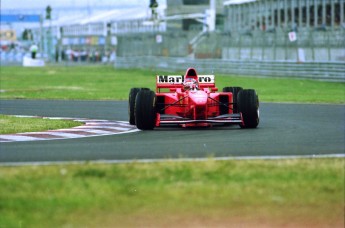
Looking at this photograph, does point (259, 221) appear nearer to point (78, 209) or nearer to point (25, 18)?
point (78, 209)

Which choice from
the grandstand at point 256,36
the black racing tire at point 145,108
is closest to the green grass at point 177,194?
the black racing tire at point 145,108

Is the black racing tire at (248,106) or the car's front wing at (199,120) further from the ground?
the black racing tire at (248,106)

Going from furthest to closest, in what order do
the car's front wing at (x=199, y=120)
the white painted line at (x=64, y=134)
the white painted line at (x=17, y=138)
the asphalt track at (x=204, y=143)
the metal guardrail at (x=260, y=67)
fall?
the metal guardrail at (x=260, y=67) < the car's front wing at (x=199, y=120) < the white painted line at (x=64, y=134) < the white painted line at (x=17, y=138) < the asphalt track at (x=204, y=143)

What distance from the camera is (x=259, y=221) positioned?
700 cm

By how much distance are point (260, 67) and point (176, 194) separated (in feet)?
120

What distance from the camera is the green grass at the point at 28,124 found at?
49.2 ft

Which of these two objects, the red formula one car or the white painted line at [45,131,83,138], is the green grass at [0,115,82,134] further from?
the red formula one car

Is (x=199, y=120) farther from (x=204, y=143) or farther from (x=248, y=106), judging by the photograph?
(x=204, y=143)

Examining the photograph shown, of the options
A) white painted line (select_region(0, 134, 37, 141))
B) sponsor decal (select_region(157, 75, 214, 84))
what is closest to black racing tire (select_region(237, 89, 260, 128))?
sponsor decal (select_region(157, 75, 214, 84))

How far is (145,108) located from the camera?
49.7ft

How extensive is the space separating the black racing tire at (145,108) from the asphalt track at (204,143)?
215mm

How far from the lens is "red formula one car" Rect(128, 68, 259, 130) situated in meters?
15.2

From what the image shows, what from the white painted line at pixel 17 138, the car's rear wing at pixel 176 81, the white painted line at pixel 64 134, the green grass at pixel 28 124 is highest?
the car's rear wing at pixel 176 81

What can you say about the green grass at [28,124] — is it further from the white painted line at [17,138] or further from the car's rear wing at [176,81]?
the car's rear wing at [176,81]
